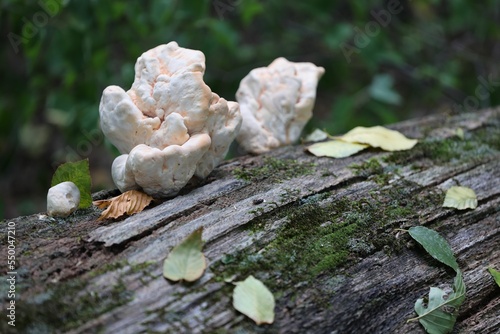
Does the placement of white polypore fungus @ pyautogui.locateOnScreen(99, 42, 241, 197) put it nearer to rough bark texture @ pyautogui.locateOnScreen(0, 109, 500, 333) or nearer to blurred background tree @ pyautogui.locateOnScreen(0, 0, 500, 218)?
rough bark texture @ pyautogui.locateOnScreen(0, 109, 500, 333)

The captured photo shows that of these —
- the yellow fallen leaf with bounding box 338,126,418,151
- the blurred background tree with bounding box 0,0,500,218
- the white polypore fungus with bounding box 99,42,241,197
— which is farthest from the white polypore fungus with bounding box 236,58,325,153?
the blurred background tree with bounding box 0,0,500,218

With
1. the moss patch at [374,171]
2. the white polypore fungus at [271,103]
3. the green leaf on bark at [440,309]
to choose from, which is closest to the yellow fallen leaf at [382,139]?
the moss patch at [374,171]

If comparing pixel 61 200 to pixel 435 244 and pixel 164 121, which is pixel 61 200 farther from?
pixel 435 244

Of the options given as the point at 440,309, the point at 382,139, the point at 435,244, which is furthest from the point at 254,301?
the point at 382,139

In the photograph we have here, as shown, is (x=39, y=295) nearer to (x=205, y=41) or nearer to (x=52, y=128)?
(x=205, y=41)

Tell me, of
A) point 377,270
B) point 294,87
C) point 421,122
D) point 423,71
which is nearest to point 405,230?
point 377,270

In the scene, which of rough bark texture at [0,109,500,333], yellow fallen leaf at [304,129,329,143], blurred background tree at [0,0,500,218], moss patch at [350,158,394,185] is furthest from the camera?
blurred background tree at [0,0,500,218]
